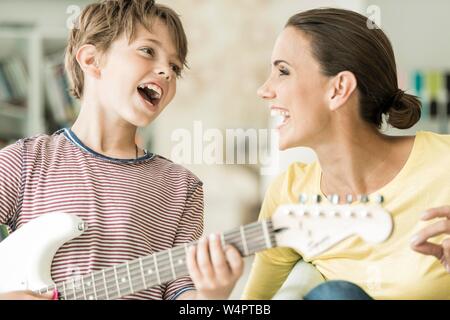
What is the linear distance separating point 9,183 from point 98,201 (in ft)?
0.43

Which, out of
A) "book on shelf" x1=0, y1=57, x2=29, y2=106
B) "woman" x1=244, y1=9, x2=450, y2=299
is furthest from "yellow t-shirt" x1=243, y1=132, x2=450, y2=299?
"book on shelf" x1=0, y1=57, x2=29, y2=106

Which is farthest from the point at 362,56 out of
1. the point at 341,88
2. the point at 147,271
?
the point at 147,271

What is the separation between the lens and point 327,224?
881 millimetres

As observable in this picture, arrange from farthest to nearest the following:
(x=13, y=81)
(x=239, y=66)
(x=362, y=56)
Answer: (x=13, y=81) → (x=239, y=66) → (x=362, y=56)

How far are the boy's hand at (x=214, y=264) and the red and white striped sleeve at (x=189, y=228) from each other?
127 mm

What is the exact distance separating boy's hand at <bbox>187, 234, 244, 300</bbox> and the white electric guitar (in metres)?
0.01

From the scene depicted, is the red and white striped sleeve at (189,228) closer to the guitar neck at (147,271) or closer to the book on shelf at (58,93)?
the guitar neck at (147,271)

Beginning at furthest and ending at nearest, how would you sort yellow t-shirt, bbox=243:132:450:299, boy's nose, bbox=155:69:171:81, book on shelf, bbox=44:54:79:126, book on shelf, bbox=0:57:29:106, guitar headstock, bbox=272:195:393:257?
book on shelf, bbox=0:57:29:106
book on shelf, bbox=44:54:79:126
boy's nose, bbox=155:69:171:81
yellow t-shirt, bbox=243:132:450:299
guitar headstock, bbox=272:195:393:257

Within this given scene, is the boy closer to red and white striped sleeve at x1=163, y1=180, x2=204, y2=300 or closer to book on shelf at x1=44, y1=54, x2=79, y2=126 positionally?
red and white striped sleeve at x1=163, y1=180, x2=204, y2=300

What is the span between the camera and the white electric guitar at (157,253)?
2.86 feet

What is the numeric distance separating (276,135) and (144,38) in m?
0.25

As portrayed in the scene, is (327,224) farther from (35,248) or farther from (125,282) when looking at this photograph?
(35,248)

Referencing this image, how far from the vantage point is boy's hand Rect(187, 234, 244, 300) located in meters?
0.91

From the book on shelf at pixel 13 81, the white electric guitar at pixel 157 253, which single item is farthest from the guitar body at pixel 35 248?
the book on shelf at pixel 13 81
